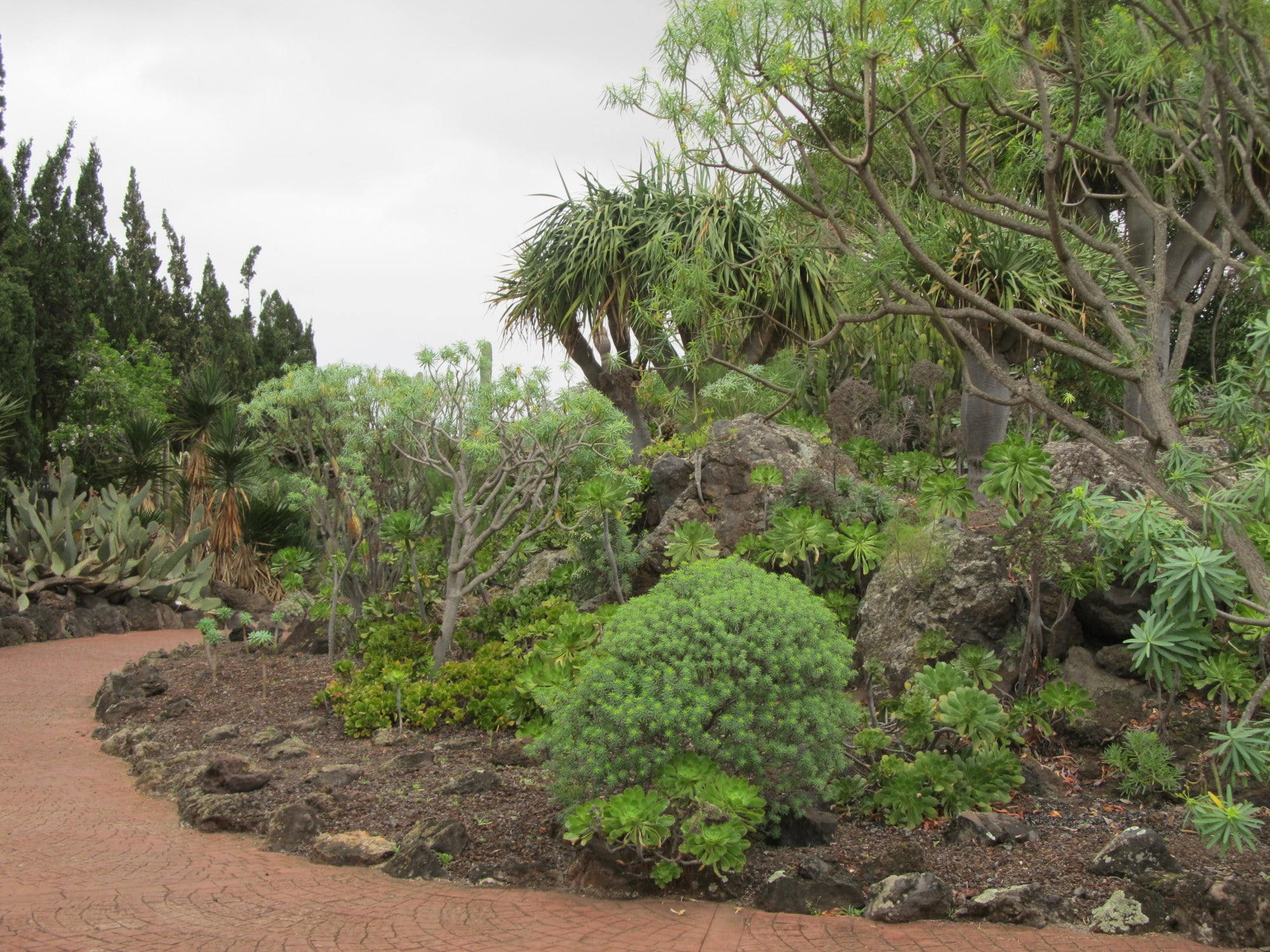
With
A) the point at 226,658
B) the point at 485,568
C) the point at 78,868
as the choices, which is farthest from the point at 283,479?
the point at 78,868

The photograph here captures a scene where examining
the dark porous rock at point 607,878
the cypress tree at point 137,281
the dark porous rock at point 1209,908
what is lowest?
the dark porous rock at point 1209,908

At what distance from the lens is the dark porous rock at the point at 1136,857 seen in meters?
4.11

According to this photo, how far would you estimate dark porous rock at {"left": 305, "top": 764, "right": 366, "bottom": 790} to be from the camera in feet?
18.6

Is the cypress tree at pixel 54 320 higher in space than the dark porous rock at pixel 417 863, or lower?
higher

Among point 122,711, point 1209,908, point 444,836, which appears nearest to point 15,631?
point 122,711

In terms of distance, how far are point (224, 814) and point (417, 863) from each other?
4.53 feet

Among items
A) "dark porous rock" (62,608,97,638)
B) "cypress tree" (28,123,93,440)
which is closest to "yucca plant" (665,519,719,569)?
"dark porous rock" (62,608,97,638)

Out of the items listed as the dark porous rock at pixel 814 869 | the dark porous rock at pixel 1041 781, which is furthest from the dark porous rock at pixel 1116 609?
the dark porous rock at pixel 814 869

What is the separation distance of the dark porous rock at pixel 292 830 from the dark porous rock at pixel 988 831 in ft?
9.44

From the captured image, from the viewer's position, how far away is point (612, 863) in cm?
431

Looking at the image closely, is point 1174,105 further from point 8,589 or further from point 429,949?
point 8,589

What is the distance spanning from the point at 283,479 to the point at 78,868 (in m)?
14.1

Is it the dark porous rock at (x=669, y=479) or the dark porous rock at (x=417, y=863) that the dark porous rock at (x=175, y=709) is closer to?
the dark porous rock at (x=669, y=479)

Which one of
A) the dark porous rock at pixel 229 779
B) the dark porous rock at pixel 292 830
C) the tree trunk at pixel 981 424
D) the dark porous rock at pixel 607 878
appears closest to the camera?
the dark porous rock at pixel 607 878
